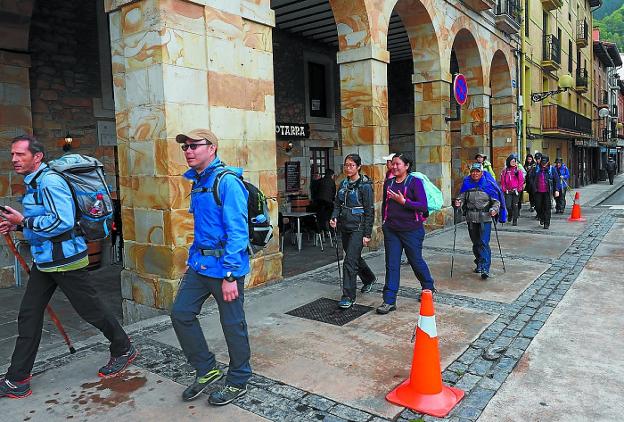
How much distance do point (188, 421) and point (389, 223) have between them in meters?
3.07

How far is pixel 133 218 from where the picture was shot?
564cm

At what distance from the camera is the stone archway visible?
16969 millimetres

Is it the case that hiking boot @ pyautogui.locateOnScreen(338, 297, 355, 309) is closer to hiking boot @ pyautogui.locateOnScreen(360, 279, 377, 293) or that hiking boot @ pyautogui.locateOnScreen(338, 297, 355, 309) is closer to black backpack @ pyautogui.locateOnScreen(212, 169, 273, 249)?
hiking boot @ pyautogui.locateOnScreen(360, 279, 377, 293)

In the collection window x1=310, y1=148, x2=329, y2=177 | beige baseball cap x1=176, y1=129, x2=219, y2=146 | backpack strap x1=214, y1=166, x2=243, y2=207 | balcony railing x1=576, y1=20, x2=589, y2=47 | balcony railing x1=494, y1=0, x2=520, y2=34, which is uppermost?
balcony railing x1=576, y1=20, x2=589, y2=47

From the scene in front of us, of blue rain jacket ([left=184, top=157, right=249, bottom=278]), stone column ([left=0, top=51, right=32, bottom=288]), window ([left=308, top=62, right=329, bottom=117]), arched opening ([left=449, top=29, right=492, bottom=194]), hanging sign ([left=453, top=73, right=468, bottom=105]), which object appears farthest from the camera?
window ([left=308, top=62, right=329, bottom=117])

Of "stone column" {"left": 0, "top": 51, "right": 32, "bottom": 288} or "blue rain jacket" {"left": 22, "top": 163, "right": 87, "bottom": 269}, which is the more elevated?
"stone column" {"left": 0, "top": 51, "right": 32, "bottom": 288}

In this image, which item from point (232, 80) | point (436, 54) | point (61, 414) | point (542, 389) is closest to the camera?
point (61, 414)

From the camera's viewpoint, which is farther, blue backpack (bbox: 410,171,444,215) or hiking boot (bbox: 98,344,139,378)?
blue backpack (bbox: 410,171,444,215)

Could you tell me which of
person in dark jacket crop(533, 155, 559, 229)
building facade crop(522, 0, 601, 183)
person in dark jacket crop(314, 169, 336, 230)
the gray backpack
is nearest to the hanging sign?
person in dark jacket crop(533, 155, 559, 229)

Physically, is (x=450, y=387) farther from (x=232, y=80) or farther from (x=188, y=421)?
(x=232, y=80)

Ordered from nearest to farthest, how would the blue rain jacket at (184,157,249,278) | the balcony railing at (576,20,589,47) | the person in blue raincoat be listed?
the blue rain jacket at (184,157,249,278) < the person in blue raincoat < the balcony railing at (576,20,589,47)

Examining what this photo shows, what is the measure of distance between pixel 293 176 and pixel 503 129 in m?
7.96

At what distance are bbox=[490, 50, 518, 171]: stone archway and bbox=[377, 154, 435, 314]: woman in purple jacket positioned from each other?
43.2 ft

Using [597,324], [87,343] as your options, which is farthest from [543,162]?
[87,343]
